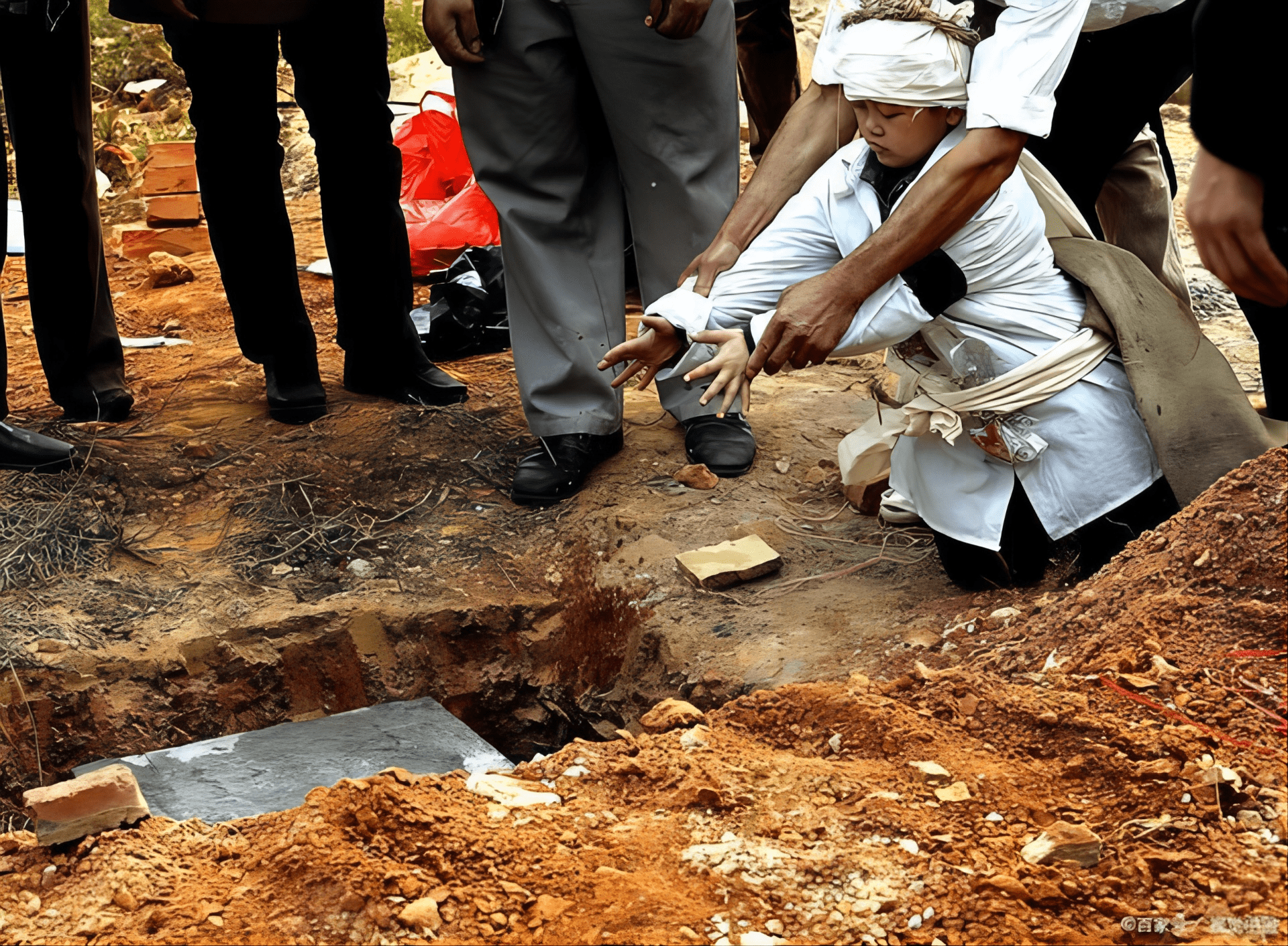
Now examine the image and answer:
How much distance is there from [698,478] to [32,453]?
72.6 inches

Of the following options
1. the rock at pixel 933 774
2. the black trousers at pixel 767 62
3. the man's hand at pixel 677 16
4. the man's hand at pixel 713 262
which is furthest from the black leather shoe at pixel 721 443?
the rock at pixel 933 774

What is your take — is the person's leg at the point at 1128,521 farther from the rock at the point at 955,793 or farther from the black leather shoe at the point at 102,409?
the black leather shoe at the point at 102,409

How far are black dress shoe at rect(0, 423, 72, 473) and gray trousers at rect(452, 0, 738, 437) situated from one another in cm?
130

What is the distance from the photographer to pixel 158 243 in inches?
229

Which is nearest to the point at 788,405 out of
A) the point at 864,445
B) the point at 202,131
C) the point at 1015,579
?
the point at 864,445

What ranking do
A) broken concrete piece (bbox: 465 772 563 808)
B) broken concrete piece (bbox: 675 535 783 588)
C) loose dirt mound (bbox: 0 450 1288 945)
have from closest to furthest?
loose dirt mound (bbox: 0 450 1288 945), broken concrete piece (bbox: 465 772 563 808), broken concrete piece (bbox: 675 535 783 588)

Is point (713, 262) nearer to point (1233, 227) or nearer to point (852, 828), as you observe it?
point (1233, 227)

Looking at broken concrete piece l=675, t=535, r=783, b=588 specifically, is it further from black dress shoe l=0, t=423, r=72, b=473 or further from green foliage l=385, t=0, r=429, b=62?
green foliage l=385, t=0, r=429, b=62

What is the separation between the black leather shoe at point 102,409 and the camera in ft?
11.7

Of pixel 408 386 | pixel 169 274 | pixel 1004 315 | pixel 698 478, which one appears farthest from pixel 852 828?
pixel 169 274

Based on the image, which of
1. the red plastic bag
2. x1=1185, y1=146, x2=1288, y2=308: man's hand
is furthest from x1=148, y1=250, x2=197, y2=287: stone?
x1=1185, y1=146, x2=1288, y2=308: man's hand

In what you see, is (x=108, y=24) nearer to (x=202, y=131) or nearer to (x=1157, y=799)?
(x=202, y=131)

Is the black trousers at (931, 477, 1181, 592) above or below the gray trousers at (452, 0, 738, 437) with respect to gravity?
below

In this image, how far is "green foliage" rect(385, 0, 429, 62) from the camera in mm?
7383
